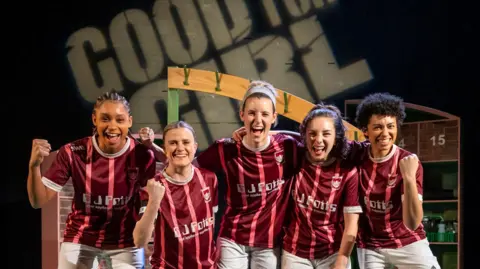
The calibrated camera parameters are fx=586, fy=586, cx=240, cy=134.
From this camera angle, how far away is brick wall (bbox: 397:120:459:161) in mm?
4559

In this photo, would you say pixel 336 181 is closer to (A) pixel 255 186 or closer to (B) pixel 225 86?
(A) pixel 255 186

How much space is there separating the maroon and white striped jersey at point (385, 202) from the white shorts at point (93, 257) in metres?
1.14

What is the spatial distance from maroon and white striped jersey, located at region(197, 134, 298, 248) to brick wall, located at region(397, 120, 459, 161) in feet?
6.85

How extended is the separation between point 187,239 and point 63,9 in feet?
8.73

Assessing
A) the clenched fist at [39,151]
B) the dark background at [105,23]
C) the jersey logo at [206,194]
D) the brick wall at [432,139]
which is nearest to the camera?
the clenched fist at [39,151]

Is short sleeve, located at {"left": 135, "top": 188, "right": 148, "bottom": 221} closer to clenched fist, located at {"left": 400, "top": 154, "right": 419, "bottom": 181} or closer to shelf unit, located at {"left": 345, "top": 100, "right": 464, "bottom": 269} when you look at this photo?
clenched fist, located at {"left": 400, "top": 154, "right": 419, "bottom": 181}

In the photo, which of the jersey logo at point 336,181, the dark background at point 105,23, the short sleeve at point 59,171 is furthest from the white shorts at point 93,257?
the dark background at point 105,23

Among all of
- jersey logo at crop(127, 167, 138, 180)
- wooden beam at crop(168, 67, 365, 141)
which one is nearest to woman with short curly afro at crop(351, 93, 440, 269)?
wooden beam at crop(168, 67, 365, 141)

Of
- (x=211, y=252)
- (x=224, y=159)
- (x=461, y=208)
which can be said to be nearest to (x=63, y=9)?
(x=224, y=159)

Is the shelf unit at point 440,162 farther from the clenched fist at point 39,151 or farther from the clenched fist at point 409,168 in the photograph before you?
the clenched fist at point 39,151

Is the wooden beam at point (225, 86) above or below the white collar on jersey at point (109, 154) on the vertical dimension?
above

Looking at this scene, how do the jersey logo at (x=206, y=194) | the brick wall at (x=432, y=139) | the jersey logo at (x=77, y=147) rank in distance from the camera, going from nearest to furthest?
1. the jersey logo at (x=206, y=194)
2. the jersey logo at (x=77, y=147)
3. the brick wall at (x=432, y=139)

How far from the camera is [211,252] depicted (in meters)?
2.72

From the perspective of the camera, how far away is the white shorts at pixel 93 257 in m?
2.79
